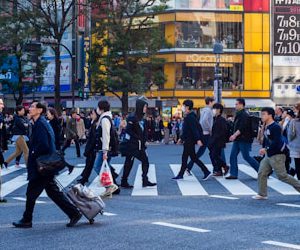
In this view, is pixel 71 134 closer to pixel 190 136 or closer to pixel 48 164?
pixel 190 136

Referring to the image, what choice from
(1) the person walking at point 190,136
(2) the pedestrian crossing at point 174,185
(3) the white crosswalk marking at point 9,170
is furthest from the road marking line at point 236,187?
(3) the white crosswalk marking at point 9,170

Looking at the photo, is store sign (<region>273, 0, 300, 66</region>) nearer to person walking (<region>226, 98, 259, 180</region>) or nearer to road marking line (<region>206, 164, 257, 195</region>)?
person walking (<region>226, 98, 259, 180</region>)

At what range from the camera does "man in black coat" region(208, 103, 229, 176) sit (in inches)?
546

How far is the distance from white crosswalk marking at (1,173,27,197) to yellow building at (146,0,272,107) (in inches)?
1345

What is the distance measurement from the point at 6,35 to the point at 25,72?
12.5ft

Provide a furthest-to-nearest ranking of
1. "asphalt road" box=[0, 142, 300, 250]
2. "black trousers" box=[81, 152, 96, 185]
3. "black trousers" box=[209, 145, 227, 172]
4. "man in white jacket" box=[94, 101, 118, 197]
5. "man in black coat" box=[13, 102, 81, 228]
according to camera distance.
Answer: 1. "black trousers" box=[209, 145, 227, 172]
2. "black trousers" box=[81, 152, 96, 185]
3. "man in white jacket" box=[94, 101, 118, 197]
4. "man in black coat" box=[13, 102, 81, 228]
5. "asphalt road" box=[0, 142, 300, 250]

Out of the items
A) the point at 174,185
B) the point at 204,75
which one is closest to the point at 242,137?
Result: the point at 174,185

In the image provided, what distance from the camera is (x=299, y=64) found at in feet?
158

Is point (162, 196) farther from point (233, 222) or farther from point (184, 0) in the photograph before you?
point (184, 0)

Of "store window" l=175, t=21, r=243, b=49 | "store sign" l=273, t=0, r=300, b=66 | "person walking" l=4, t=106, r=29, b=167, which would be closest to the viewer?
"person walking" l=4, t=106, r=29, b=167

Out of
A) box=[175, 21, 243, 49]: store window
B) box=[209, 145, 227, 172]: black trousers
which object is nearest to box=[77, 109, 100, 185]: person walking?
box=[209, 145, 227, 172]: black trousers

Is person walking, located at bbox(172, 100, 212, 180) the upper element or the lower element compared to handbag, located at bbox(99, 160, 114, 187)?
upper

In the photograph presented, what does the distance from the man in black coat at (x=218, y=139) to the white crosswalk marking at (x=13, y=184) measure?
4205 millimetres

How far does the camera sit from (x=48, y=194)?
7.84m
